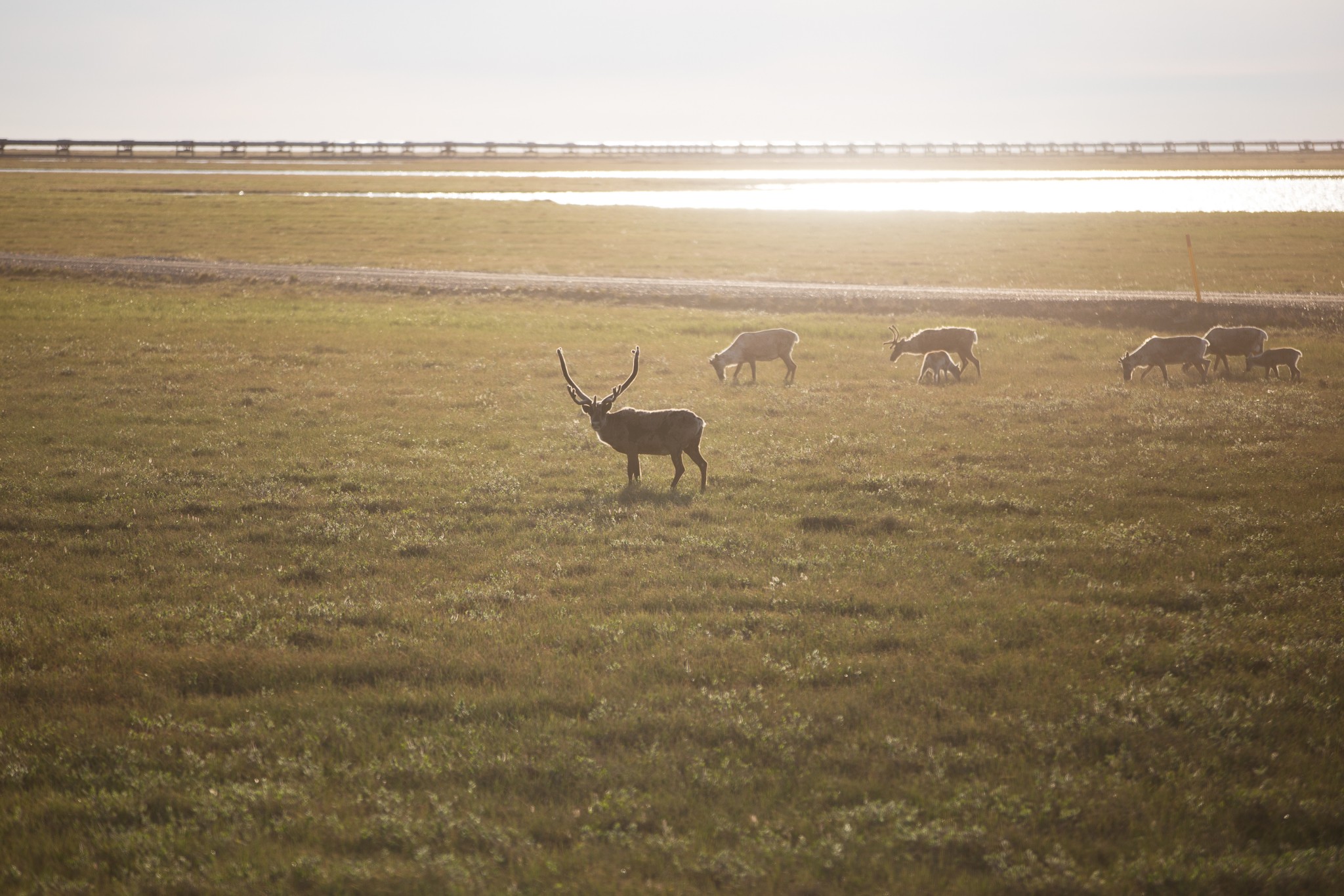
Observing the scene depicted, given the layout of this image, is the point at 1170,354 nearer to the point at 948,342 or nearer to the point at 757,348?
the point at 948,342

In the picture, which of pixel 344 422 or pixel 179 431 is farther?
pixel 344 422

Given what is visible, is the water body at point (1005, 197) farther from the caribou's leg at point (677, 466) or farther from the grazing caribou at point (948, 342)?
the caribou's leg at point (677, 466)

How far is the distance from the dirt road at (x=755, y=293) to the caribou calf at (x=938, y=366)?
11929 millimetres

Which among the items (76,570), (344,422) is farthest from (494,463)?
(76,570)

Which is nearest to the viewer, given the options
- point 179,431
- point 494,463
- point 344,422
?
point 494,463

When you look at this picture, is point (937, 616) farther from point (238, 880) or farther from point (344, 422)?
point (344, 422)

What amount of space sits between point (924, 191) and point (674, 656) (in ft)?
387

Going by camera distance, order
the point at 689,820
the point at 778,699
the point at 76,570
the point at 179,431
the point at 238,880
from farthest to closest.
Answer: the point at 179,431 → the point at 76,570 → the point at 778,699 → the point at 689,820 → the point at 238,880

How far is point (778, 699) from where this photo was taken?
337 inches

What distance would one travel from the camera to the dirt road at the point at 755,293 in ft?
111

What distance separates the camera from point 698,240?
6488 centimetres

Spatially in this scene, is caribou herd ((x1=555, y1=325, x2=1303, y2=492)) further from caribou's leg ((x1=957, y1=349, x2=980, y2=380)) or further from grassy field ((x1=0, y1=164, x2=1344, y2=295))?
grassy field ((x1=0, y1=164, x2=1344, y2=295))

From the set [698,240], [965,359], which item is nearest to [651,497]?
[965,359]

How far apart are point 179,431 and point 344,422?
3.21m
